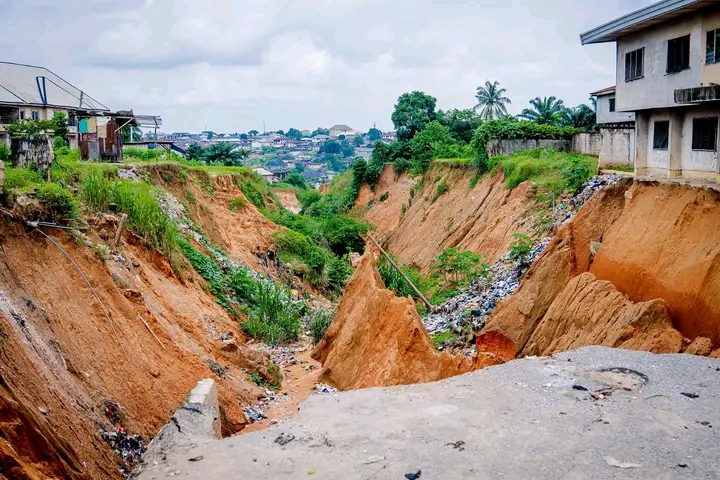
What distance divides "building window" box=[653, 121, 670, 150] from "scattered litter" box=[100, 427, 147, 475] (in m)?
15.1

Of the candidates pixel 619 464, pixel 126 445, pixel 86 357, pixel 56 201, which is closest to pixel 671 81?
pixel 619 464

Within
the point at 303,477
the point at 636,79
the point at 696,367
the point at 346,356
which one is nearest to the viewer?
the point at 303,477

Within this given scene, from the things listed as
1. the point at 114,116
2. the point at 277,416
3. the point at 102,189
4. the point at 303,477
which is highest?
the point at 114,116

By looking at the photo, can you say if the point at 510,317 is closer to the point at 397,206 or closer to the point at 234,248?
the point at 234,248

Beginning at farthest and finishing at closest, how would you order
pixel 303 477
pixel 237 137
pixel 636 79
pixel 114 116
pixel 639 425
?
pixel 237 137 → pixel 114 116 → pixel 636 79 → pixel 639 425 → pixel 303 477

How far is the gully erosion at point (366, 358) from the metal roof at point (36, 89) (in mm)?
27342

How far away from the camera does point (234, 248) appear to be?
30969 mm

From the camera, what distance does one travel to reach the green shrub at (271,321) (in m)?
22.7

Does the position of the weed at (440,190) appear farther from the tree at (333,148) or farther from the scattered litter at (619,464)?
the tree at (333,148)

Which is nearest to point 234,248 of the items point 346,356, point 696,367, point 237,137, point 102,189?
point 102,189

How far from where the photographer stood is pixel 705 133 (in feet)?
61.0

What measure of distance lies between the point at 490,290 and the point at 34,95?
3651 cm

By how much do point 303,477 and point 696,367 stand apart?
666cm

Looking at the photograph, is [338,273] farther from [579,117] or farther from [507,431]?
[579,117]
